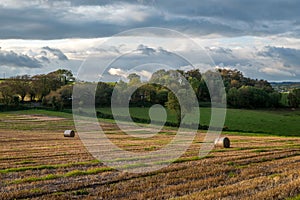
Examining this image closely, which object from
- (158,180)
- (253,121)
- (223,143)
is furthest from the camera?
(253,121)

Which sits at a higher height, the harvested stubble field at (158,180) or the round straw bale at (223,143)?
the harvested stubble field at (158,180)

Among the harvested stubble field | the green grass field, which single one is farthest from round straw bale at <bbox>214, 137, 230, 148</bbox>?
the green grass field

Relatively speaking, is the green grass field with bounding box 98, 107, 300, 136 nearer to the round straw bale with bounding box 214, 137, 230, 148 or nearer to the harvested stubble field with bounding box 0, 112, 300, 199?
the round straw bale with bounding box 214, 137, 230, 148

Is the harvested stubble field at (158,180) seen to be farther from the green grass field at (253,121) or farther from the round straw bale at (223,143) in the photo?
the green grass field at (253,121)

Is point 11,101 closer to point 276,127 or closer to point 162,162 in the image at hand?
point 276,127

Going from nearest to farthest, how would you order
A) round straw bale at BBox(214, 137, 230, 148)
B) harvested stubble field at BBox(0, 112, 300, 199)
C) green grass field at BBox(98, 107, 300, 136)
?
harvested stubble field at BBox(0, 112, 300, 199), round straw bale at BBox(214, 137, 230, 148), green grass field at BBox(98, 107, 300, 136)

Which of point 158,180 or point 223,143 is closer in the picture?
point 158,180

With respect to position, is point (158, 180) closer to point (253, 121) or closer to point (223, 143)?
point (223, 143)

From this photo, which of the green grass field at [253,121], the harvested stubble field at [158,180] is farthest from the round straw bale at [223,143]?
the green grass field at [253,121]

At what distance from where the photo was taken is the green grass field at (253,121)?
59353 mm

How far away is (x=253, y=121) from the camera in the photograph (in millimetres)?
70125

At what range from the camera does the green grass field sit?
5935 cm

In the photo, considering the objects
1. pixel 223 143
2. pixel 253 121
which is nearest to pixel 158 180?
pixel 223 143

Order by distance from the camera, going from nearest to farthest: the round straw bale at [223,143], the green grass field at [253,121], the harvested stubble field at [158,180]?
the harvested stubble field at [158,180] → the round straw bale at [223,143] → the green grass field at [253,121]
